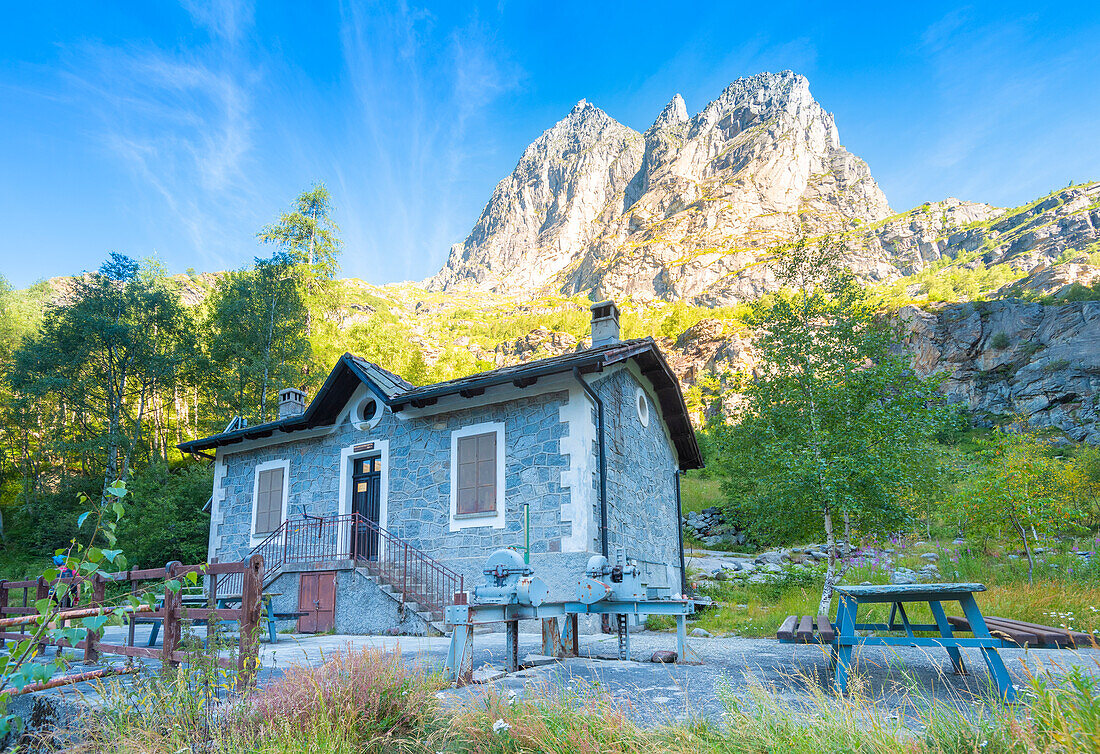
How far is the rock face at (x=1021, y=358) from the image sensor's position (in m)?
34.7

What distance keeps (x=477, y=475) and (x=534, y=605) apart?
5.25 m

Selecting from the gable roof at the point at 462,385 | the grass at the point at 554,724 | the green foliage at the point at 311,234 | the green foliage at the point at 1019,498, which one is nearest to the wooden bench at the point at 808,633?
the grass at the point at 554,724

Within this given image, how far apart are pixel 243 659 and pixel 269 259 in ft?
78.3

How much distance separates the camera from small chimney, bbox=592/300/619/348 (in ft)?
41.5

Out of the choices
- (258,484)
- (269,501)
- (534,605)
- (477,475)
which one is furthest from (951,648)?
(258,484)

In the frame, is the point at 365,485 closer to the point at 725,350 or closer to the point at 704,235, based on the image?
the point at 725,350

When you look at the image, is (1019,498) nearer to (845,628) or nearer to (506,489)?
(506,489)

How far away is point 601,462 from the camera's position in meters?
10.2

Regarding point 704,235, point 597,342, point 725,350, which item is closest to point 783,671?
point 597,342

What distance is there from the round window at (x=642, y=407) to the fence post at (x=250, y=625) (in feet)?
30.5

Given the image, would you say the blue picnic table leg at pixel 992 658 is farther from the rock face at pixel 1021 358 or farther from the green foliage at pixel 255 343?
the rock face at pixel 1021 358

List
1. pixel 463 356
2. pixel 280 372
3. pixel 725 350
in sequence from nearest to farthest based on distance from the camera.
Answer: pixel 280 372 < pixel 463 356 < pixel 725 350

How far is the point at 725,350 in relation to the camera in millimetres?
60188

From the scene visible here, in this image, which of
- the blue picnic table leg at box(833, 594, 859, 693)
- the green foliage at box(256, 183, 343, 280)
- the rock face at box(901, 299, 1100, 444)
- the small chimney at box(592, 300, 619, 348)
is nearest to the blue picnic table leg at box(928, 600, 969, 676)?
the blue picnic table leg at box(833, 594, 859, 693)
